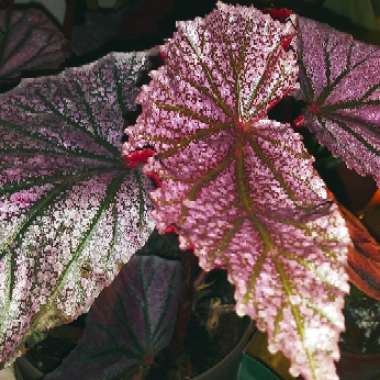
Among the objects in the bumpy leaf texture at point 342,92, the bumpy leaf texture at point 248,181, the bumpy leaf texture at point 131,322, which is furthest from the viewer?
the bumpy leaf texture at point 131,322

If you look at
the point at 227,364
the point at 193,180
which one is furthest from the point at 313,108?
the point at 227,364

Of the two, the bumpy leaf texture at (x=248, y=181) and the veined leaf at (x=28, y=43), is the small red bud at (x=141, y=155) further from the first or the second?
the veined leaf at (x=28, y=43)

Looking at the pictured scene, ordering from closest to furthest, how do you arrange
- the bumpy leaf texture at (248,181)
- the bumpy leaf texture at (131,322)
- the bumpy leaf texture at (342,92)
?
the bumpy leaf texture at (248,181) < the bumpy leaf texture at (342,92) < the bumpy leaf texture at (131,322)

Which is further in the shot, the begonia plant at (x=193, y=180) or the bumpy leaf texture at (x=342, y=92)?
the bumpy leaf texture at (x=342, y=92)

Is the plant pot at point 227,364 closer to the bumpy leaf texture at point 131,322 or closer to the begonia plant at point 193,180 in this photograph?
the bumpy leaf texture at point 131,322

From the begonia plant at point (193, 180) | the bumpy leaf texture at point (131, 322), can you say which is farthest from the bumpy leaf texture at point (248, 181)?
the bumpy leaf texture at point (131, 322)

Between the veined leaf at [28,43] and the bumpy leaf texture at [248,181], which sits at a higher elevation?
the veined leaf at [28,43]

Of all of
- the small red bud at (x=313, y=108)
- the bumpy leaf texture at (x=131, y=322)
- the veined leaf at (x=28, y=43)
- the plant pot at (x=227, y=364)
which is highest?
the veined leaf at (x=28, y=43)

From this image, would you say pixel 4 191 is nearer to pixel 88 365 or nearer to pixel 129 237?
pixel 129 237

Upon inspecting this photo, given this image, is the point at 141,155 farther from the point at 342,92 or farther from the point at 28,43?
the point at 28,43
